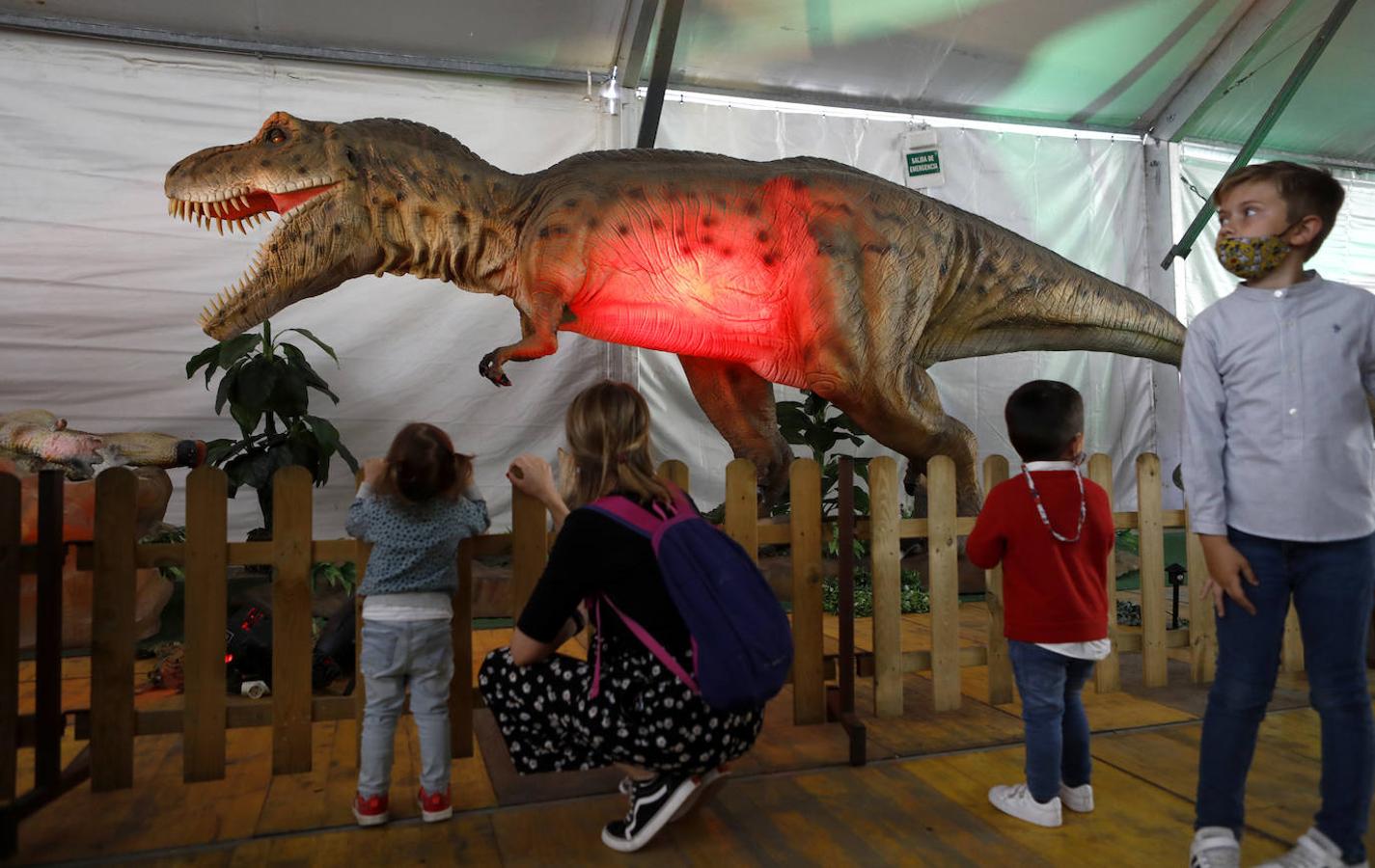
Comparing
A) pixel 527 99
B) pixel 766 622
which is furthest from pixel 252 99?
pixel 766 622

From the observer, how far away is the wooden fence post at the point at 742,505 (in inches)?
101

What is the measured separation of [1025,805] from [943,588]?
897 mm

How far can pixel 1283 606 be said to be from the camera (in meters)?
1.66

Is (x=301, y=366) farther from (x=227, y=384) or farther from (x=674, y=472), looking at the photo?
(x=674, y=472)

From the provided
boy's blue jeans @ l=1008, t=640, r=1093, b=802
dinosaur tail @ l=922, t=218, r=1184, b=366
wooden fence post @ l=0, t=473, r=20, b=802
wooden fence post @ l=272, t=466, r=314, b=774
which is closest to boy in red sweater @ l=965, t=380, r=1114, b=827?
boy's blue jeans @ l=1008, t=640, r=1093, b=802

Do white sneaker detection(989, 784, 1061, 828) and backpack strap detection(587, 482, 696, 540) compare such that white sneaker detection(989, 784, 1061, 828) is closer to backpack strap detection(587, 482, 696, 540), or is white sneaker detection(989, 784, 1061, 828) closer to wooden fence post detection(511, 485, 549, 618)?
backpack strap detection(587, 482, 696, 540)

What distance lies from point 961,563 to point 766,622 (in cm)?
318

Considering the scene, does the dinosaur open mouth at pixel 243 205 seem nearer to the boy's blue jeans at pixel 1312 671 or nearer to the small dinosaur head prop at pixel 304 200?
the small dinosaur head prop at pixel 304 200

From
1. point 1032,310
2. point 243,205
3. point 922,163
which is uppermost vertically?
point 922,163

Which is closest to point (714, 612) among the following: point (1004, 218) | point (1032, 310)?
point (1032, 310)

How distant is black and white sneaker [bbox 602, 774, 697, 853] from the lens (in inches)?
73.1

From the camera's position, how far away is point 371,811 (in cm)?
199

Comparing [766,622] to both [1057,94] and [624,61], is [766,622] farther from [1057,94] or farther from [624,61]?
[1057,94]

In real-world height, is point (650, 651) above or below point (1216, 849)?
above
